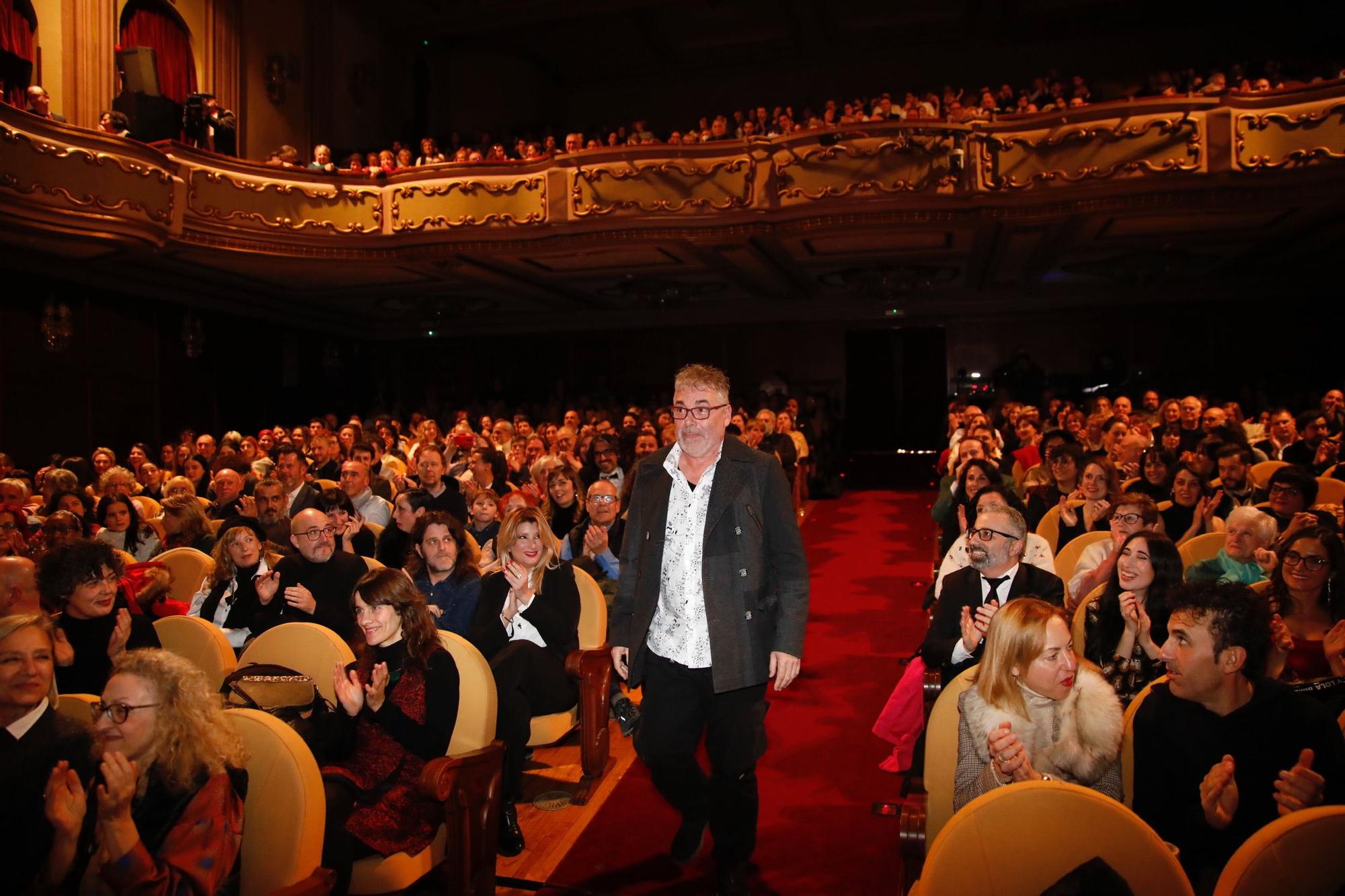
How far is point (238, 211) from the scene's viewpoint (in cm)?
923

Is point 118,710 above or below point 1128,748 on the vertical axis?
above

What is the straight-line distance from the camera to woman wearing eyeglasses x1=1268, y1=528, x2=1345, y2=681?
243 centimetres

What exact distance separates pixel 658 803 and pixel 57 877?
72.2 inches

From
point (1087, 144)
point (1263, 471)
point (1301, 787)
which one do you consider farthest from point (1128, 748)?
point (1087, 144)

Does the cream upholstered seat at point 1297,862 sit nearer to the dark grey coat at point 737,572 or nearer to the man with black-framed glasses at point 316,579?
the dark grey coat at point 737,572

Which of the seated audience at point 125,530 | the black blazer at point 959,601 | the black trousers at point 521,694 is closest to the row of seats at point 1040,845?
the black blazer at point 959,601

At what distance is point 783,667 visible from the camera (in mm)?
2188

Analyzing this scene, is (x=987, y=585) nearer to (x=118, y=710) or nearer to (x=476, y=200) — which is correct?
(x=118, y=710)

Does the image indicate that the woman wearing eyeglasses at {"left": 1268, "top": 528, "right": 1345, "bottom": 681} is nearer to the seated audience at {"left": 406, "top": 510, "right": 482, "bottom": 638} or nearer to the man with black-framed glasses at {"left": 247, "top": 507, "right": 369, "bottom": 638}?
the seated audience at {"left": 406, "top": 510, "right": 482, "bottom": 638}

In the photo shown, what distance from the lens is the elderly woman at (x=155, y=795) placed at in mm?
1670

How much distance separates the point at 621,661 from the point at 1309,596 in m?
1.91

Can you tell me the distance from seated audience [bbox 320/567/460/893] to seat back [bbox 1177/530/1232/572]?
2.87 m

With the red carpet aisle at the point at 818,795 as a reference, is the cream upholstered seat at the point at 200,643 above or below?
above

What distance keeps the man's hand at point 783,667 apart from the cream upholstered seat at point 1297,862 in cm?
98
